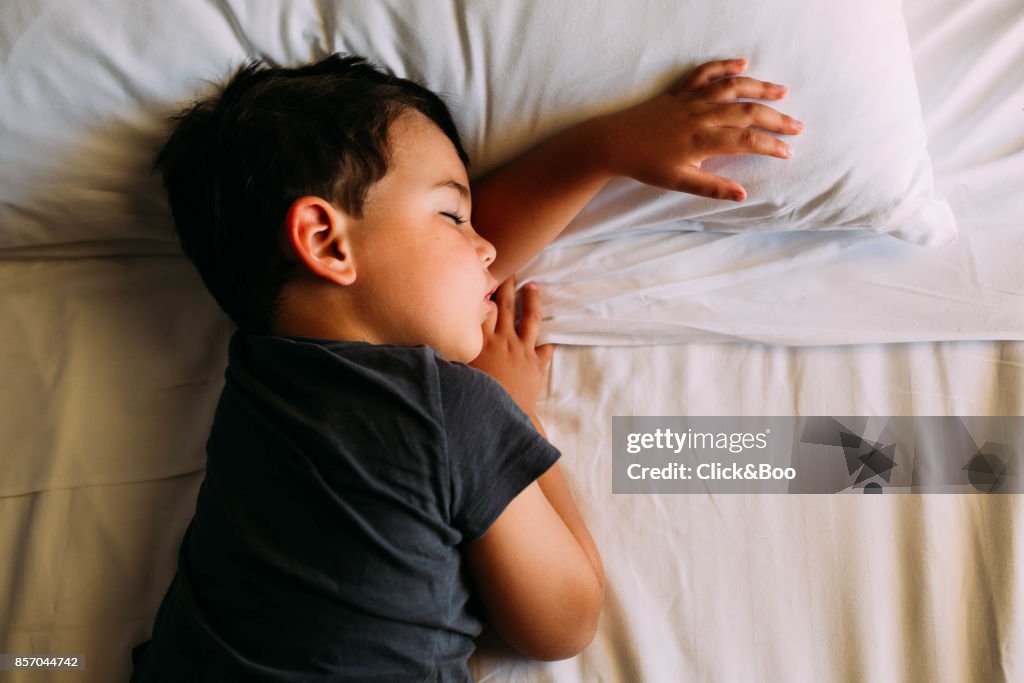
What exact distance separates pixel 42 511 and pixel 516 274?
0.58 m

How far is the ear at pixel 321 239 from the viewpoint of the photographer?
0.78 meters

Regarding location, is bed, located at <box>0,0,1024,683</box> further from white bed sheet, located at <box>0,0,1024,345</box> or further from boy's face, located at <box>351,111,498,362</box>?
boy's face, located at <box>351,111,498,362</box>

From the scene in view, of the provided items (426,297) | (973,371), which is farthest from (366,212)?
(973,371)

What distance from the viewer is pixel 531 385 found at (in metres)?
0.96

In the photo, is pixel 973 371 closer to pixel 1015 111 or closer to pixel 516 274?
pixel 1015 111

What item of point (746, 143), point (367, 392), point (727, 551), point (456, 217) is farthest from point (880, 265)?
point (367, 392)

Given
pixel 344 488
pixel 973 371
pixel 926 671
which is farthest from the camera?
pixel 973 371

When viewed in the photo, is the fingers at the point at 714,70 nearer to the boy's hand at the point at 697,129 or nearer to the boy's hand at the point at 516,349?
the boy's hand at the point at 697,129

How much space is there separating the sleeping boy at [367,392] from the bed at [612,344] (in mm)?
50

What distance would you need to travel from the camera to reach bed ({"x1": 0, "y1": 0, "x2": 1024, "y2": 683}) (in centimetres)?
85

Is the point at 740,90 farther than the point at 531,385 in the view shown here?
No

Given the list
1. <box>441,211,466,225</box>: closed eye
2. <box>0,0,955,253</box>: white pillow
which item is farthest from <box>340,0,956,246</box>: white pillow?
<box>441,211,466,225</box>: closed eye

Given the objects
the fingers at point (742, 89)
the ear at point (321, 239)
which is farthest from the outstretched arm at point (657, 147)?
the ear at point (321, 239)

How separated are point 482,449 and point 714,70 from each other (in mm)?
427
